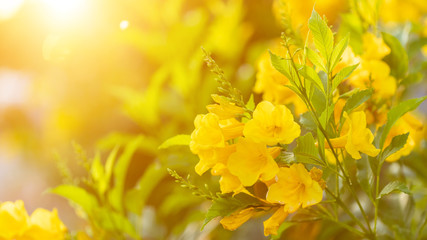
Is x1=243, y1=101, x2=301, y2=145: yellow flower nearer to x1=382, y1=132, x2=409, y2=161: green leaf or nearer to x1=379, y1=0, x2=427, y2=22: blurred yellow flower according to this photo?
x1=382, y1=132, x2=409, y2=161: green leaf

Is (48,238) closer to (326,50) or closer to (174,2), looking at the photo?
(326,50)

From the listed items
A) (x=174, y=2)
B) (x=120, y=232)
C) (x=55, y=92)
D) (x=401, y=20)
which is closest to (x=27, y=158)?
(x=55, y=92)

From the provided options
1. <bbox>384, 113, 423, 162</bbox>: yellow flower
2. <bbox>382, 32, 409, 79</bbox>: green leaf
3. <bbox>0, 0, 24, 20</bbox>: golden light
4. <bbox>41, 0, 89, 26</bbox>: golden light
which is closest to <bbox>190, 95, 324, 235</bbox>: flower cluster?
A: <bbox>384, 113, 423, 162</bbox>: yellow flower

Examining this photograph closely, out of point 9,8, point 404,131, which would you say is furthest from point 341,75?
point 9,8

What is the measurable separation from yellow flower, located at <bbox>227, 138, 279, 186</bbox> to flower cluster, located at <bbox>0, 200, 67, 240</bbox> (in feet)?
1.09

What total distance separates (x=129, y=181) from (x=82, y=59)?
0.36 m

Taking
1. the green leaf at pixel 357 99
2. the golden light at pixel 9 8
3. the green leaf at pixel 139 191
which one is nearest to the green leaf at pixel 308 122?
the green leaf at pixel 357 99

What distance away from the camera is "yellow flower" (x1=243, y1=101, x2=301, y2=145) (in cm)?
45

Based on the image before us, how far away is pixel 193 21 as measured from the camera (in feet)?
4.03

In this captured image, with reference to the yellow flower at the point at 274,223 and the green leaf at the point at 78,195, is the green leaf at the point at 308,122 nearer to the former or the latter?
the yellow flower at the point at 274,223

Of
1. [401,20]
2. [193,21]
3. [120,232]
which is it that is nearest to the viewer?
[120,232]

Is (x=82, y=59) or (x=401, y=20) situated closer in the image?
(x=401, y=20)

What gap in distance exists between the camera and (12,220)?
25.3 inches

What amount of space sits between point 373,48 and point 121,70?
35.9 inches
